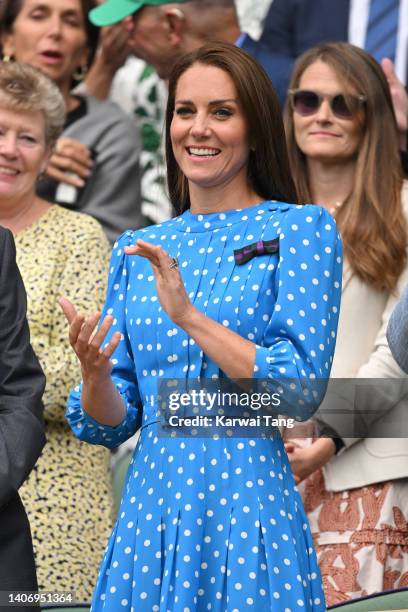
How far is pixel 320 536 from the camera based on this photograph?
463cm

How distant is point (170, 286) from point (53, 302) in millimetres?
1576

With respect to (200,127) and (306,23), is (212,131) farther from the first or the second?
(306,23)

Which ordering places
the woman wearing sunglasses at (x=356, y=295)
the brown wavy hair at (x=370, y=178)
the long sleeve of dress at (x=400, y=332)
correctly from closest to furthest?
the long sleeve of dress at (x=400, y=332) < the woman wearing sunglasses at (x=356, y=295) < the brown wavy hair at (x=370, y=178)

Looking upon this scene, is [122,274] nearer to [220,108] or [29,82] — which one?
[220,108]

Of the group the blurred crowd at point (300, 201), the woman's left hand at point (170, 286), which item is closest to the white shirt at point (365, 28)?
the blurred crowd at point (300, 201)

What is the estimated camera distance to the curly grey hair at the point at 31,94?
4980 mm

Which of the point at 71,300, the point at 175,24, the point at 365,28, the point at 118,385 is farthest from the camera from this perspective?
the point at 175,24

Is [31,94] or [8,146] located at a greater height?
[31,94]

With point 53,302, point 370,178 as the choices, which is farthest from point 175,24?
point 53,302

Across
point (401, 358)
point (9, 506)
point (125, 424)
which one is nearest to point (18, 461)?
point (9, 506)

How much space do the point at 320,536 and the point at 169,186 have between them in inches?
53.4

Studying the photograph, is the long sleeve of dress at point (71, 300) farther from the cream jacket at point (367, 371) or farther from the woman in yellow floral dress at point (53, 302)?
the cream jacket at point (367, 371)

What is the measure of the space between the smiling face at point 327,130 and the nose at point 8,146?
3.45 ft

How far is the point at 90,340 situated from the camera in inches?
134
